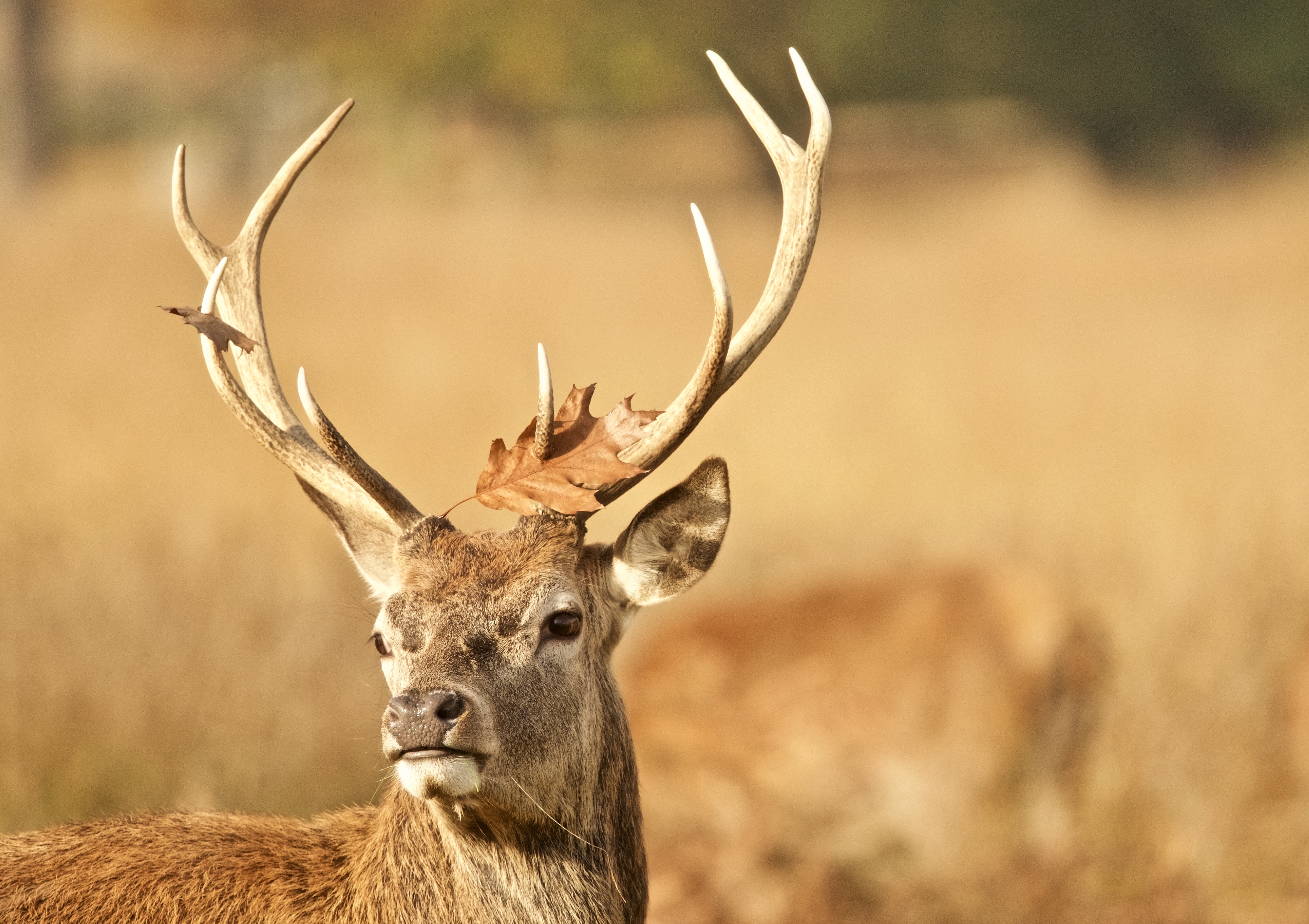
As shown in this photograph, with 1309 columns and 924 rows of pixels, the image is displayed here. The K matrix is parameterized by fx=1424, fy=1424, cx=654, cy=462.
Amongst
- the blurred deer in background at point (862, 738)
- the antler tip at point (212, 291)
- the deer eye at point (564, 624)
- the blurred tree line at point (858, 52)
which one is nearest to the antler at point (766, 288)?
the deer eye at point (564, 624)

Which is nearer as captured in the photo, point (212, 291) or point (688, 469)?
point (212, 291)

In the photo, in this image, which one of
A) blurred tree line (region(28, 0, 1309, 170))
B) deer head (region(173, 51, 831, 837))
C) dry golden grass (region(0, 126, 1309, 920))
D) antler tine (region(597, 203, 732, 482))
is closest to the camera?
deer head (region(173, 51, 831, 837))

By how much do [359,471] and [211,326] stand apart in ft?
1.35

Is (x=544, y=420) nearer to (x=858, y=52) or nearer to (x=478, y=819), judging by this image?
(x=478, y=819)

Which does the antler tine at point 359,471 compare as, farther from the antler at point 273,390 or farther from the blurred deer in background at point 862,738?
the blurred deer in background at point 862,738

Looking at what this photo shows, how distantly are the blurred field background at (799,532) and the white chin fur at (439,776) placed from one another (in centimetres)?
68

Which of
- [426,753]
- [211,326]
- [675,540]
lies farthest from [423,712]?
[211,326]

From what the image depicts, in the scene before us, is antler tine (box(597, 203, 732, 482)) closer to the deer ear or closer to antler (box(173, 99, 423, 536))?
the deer ear

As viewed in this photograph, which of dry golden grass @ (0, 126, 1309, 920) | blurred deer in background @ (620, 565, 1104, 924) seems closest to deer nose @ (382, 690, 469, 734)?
dry golden grass @ (0, 126, 1309, 920)

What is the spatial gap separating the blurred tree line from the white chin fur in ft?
65.4

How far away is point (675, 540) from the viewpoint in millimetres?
3039

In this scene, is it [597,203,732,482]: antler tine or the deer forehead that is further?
[597,203,732,482]: antler tine

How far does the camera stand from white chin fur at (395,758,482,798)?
245cm

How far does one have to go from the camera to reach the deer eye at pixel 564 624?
274cm
